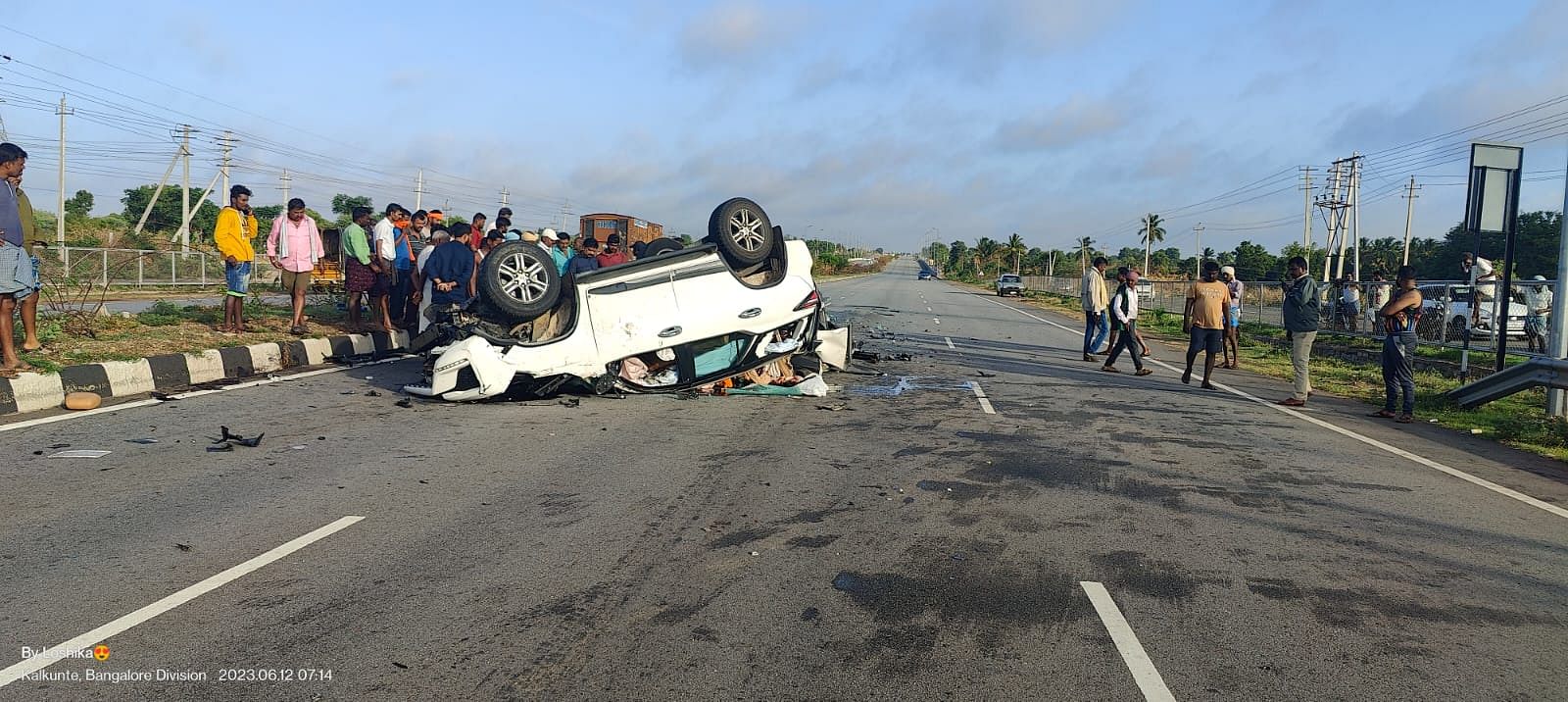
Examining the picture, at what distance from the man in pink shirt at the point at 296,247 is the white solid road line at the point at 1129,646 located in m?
11.6

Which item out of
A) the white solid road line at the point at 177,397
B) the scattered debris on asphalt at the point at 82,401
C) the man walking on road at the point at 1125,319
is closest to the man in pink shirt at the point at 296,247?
the white solid road line at the point at 177,397

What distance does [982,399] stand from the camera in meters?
10.6

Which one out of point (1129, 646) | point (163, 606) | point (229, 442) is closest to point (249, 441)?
point (229, 442)

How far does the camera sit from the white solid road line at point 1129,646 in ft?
11.2

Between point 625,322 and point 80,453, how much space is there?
173 inches

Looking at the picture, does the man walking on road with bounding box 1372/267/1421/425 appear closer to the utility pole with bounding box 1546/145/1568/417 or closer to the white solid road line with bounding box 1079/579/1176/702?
the utility pole with bounding box 1546/145/1568/417

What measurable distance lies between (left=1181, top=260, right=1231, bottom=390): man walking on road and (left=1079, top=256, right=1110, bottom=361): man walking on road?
3229 millimetres

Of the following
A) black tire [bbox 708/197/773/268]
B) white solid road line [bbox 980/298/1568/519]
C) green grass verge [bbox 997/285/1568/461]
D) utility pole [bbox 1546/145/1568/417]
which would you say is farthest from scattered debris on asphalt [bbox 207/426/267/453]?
utility pole [bbox 1546/145/1568/417]

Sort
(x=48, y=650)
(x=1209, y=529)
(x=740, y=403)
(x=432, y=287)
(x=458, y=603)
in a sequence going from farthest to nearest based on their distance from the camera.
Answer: (x=432, y=287) → (x=740, y=403) → (x=1209, y=529) → (x=458, y=603) → (x=48, y=650)

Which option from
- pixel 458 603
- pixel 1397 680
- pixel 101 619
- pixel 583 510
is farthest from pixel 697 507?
pixel 1397 680

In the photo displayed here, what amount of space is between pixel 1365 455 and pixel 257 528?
8.34 meters

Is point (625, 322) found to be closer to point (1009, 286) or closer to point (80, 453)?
point (80, 453)

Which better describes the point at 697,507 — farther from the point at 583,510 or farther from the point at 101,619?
the point at 101,619

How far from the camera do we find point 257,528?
5.09 meters
